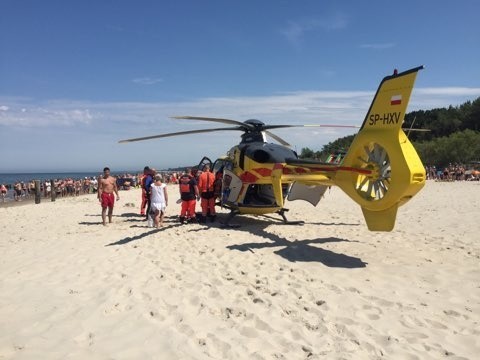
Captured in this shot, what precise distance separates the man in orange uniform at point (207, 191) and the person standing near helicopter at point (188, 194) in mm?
320

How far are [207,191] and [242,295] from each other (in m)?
6.78

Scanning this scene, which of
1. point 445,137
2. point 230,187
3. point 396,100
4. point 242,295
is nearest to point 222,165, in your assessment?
point 230,187

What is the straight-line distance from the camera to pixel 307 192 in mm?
10969

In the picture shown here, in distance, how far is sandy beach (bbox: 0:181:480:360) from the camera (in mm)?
4082

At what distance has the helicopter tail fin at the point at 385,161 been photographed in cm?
614

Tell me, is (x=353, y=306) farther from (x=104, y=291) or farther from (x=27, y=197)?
(x=27, y=197)

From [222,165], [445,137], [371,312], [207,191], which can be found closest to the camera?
[371,312]

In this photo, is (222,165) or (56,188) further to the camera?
(56,188)

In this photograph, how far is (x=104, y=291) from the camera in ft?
18.6

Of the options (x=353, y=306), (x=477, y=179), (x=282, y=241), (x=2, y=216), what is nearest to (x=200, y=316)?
(x=353, y=306)

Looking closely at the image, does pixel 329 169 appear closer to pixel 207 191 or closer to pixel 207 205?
pixel 207 191

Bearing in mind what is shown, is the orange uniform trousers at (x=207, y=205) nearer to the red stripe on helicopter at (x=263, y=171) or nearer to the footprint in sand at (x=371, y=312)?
the red stripe on helicopter at (x=263, y=171)

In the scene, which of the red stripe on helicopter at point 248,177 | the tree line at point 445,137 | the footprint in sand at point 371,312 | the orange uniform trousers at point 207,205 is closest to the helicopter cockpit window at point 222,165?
the red stripe on helicopter at point 248,177

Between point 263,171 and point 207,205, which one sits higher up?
point 263,171
